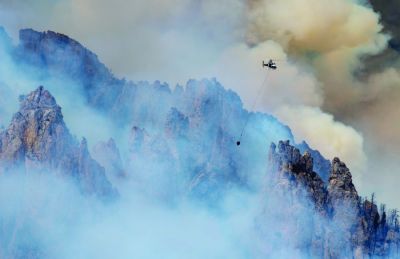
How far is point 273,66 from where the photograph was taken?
190375mm
